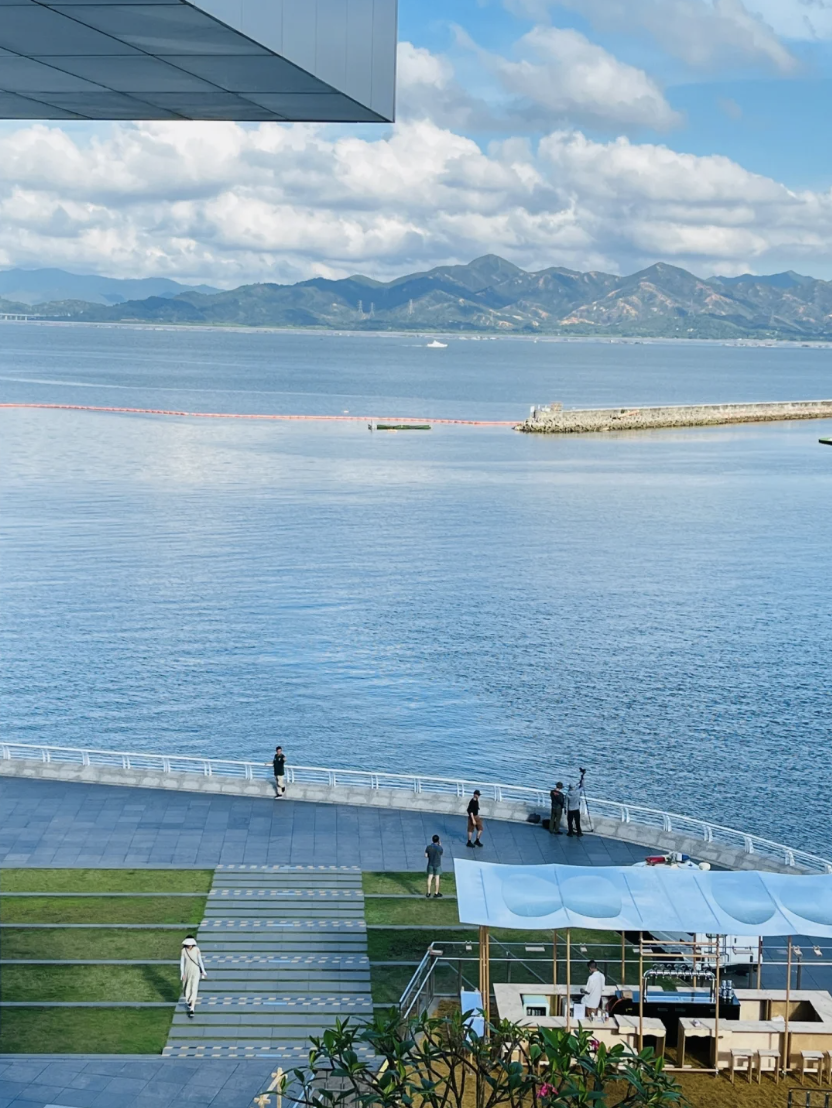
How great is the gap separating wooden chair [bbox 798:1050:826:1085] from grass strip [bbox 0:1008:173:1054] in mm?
8553

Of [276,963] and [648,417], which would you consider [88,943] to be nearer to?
[276,963]

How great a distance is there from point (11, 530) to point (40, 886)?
56889mm

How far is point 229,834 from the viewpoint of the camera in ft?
85.4

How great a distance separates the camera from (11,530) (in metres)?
77.4

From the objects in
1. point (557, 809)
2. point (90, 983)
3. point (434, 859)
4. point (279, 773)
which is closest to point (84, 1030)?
point (90, 983)

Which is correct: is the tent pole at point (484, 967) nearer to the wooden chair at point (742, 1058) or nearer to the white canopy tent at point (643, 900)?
the white canopy tent at point (643, 900)

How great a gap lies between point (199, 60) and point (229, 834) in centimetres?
1931

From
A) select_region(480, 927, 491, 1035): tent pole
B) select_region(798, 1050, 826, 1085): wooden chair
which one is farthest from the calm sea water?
select_region(480, 927, 491, 1035): tent pole

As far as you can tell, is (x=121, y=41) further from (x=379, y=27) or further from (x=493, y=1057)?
(x=493, y=1057)

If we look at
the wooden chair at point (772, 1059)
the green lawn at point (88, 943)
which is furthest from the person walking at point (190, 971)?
the wooden chair at point (772, 1059)

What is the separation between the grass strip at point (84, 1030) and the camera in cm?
1822

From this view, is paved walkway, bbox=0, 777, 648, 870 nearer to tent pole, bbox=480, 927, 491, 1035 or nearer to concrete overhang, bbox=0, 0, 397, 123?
tent pole, bbox=480, 927, 491, 1035

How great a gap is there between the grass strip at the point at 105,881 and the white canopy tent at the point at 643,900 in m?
6.74

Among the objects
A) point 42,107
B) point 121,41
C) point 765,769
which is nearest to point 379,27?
point 42,107
